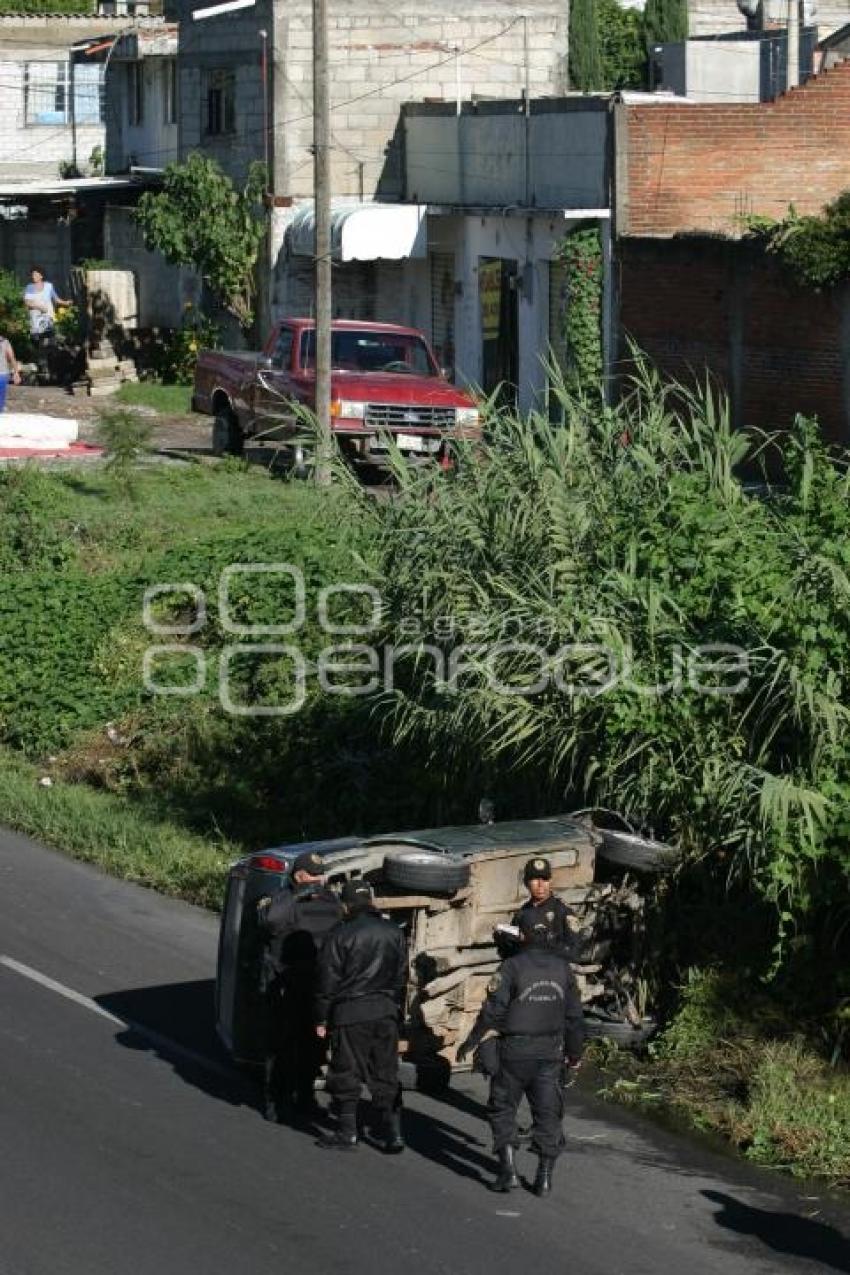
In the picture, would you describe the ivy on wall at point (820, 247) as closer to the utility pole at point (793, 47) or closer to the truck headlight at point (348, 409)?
the truck headlight at point (348, 409)

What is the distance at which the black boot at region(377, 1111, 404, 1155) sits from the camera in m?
10.6

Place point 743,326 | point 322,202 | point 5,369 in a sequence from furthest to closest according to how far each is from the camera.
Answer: point 5,369
point 743,326
point 322,202

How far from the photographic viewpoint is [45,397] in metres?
40.7

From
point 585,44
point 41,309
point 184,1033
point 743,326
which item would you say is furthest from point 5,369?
point 585,44

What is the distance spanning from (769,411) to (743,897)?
1761cm

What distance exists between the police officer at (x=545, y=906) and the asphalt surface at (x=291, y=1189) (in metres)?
1.11

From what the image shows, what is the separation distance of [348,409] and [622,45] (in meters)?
37.3

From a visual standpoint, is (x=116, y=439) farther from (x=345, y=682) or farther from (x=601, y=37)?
(x=601, y=37)

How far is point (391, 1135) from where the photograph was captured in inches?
417

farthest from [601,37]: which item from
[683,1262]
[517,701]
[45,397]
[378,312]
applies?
[683,1262]

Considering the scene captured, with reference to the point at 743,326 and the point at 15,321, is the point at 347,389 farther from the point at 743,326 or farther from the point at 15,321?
the point at 15,321

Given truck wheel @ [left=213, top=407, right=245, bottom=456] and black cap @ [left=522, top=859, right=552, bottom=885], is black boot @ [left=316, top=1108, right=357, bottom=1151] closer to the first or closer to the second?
black cap @ [left=522, top=859, right=552, bottom=885]

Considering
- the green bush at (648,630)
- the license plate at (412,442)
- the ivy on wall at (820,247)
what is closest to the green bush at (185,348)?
the license plate at (412,442)

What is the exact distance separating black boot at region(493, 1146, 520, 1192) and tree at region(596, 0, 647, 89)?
179 feet
